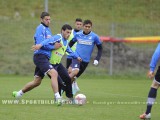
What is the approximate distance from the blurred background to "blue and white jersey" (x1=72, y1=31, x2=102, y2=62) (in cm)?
949

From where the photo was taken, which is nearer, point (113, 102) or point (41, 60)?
point (41, 60)

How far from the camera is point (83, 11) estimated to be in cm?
3175

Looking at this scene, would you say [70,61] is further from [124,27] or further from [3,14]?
[3,14]

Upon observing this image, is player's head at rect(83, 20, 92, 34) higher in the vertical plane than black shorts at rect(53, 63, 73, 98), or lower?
higher

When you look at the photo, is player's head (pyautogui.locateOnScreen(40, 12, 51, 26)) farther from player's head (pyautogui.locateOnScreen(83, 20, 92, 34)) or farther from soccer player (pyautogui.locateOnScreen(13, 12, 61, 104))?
player's head (pyautogui.locateOnScreen(83, 20, 92, 34))

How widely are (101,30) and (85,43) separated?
10.8 meters

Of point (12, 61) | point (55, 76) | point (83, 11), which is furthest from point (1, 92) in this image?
point (83, 11)

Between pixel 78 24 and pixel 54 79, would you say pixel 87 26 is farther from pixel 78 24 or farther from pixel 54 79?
pixel 54 79

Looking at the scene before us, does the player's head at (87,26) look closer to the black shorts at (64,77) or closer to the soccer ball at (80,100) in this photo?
the black shorts at (64,77)

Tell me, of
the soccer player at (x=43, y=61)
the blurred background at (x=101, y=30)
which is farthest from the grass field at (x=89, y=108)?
the blurred background at (x=101, y=30)

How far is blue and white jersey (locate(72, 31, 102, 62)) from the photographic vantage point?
57.4 feet

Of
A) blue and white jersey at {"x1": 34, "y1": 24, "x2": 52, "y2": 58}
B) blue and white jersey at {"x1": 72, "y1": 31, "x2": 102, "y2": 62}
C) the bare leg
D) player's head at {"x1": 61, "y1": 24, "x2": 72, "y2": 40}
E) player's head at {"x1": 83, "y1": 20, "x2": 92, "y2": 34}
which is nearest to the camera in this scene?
the bare leg

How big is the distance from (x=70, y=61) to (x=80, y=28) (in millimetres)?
1133

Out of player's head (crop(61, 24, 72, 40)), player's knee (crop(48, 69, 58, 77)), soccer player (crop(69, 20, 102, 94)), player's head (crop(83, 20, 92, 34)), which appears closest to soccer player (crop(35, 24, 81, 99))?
player's head (crop(61, 24, 72, 40))
